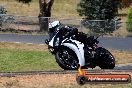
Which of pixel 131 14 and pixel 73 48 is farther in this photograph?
pixel 131 14

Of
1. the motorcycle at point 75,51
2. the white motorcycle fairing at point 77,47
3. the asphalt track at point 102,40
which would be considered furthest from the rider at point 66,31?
the asphalt track at point 102,40

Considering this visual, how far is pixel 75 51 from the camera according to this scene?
14320mm

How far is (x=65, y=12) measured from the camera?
57750 mm

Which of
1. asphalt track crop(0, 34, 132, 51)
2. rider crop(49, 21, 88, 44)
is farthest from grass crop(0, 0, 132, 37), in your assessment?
rider crop(49, 21, 88, 44)

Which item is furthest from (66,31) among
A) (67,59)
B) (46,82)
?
(46,82)

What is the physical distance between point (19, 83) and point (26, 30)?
2689 cm

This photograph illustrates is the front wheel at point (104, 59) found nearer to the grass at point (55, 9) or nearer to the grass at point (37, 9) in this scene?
the grass at point (55, 9)

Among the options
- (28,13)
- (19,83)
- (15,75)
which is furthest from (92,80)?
(28,13)

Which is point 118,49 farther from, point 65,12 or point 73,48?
point 65,12

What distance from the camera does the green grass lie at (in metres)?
21.0

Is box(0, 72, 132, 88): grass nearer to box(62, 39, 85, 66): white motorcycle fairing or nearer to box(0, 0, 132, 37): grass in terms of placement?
box(62, 39, 85, 66): white motorcycle fairing

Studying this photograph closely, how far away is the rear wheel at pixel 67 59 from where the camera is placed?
1438cm

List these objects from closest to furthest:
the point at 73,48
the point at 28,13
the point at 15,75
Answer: the point at 15,75, the point at 73,48, the point at 28,13

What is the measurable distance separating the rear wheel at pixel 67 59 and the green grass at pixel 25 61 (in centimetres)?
571
